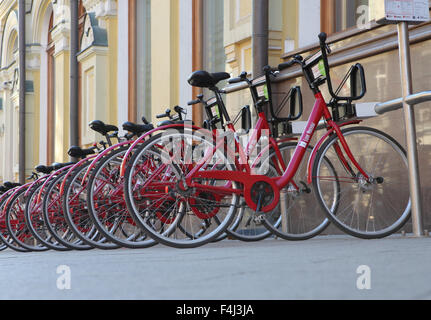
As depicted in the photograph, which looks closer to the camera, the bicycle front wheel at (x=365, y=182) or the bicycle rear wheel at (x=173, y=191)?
the bicycle rear wheel at (x=173, y=191)

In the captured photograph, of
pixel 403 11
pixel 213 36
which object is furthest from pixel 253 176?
pixel 213 36

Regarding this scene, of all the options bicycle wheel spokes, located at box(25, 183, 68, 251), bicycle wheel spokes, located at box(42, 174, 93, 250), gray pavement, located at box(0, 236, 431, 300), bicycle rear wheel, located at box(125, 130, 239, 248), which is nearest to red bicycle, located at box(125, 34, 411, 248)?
bicycle rear wheel, located at box(125, 130, 239, 248)

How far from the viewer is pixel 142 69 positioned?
10.9 m

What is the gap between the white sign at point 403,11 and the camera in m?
4.30

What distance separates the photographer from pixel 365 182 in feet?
14.8

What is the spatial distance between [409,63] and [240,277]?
2.47 metres

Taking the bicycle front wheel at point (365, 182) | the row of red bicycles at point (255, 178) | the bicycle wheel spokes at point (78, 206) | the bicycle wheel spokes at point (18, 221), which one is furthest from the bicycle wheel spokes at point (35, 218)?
the bicycle front wheel at point (365, 182)

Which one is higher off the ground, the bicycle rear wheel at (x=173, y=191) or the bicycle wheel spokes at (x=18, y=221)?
the bicycle rear wheel at (x=173, y=191)

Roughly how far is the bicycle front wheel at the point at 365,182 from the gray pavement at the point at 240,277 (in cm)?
116

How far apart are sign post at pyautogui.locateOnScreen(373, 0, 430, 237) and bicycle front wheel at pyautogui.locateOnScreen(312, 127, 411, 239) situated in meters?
0.18
